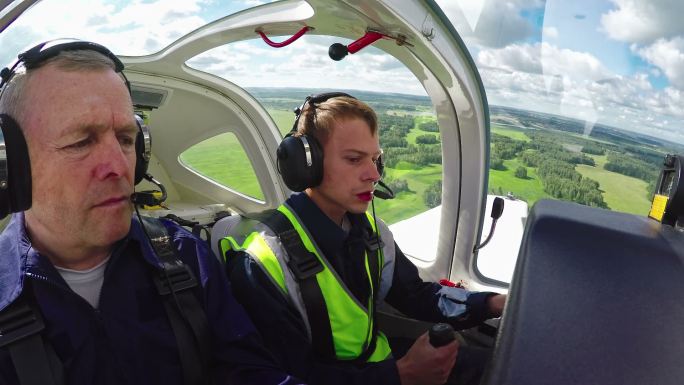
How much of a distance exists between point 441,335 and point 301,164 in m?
0.75

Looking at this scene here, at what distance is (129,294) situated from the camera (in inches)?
45.1

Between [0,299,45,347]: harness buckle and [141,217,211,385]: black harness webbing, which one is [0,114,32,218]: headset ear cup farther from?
[141,217,211,385]: black harness webbing

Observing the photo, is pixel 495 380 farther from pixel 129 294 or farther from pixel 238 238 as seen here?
pixel 238 238

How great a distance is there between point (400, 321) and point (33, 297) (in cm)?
154

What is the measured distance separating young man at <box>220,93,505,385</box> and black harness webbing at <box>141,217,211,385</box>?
0.22 meters

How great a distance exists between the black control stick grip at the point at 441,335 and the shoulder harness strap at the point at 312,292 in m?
0.34

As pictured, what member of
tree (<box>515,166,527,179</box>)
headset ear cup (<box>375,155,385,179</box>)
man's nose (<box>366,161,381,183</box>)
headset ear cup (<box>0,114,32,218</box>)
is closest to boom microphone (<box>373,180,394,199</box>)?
headset ear cup (<box>375,155,385,179</box>)

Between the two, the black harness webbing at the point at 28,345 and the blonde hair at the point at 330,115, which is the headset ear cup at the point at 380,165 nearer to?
the blonde hair at the point at 330,115

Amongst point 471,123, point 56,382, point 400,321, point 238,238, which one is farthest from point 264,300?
point 471,123

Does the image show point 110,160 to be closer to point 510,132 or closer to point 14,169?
point 14,169

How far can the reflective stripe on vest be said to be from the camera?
146cm

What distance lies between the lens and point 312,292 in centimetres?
147

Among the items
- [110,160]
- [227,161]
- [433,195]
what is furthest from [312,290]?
[227,161]

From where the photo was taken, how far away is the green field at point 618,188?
1.63 meters
